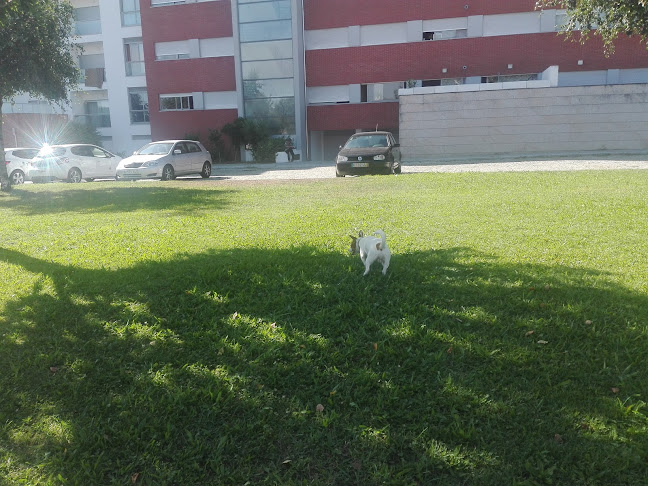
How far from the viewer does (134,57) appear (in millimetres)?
37125

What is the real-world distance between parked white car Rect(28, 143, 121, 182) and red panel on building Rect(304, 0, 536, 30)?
1646 cm

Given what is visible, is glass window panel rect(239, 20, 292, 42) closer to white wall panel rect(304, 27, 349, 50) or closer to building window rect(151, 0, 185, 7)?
white wall panel rect(304, 27, 349, 50)

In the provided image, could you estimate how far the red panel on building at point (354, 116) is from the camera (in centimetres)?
3105

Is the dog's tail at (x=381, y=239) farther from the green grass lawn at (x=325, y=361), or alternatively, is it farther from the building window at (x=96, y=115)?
the building window at (x=96, y=115)

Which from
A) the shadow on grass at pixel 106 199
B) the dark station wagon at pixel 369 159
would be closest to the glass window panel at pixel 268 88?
the dark station wagon at pixel 369 159

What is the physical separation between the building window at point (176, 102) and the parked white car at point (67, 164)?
13.8 metres

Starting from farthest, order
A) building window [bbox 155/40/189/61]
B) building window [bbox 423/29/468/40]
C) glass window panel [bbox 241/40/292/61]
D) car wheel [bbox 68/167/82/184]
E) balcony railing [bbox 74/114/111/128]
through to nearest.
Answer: balcony railing [bbox 74/114/111/128], building window [bbox 155/40/189/61], glass window panel [bbox 241/40/292/61], building window [bbox 423/29/468/40], car wheel [bbox 68/167/82/184]

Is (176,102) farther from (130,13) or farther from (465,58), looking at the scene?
(465,58)

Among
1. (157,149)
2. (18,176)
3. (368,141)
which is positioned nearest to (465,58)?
(368,141)

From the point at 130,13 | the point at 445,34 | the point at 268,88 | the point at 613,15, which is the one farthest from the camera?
the point at 130,13

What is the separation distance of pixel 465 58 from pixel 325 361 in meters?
29.5

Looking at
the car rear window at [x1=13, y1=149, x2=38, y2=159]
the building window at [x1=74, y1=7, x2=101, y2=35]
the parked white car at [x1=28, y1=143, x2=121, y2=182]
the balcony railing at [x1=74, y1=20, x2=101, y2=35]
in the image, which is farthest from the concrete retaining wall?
the building window at [x1=74, y1=7, x2=101, y2=35]

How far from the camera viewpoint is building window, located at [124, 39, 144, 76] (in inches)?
1452

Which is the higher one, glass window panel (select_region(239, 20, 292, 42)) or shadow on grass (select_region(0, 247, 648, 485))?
glass window panel (select_region(239, 20, 292, 42))
